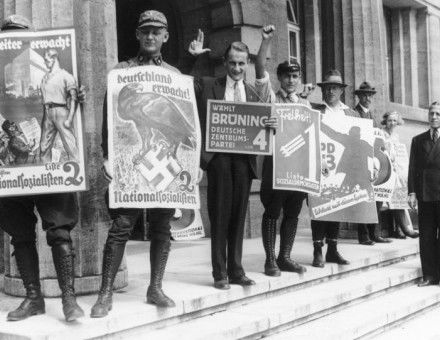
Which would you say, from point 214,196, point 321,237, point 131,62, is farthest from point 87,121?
point 321,237

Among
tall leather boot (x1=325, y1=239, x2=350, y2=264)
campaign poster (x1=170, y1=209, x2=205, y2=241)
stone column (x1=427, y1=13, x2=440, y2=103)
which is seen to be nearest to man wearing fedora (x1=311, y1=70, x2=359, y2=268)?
tall leather boot (x1=325, y1=239, x2=350, y2=264)

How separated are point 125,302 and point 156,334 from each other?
454 mm

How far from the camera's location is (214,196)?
16.6 ft

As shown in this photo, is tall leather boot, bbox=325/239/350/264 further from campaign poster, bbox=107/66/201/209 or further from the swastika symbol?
the swastika symbol

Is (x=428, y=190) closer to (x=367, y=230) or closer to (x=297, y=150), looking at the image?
(x=297, y=150)

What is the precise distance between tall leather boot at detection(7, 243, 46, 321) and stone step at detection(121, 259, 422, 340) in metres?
0.69

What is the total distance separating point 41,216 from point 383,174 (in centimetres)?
543

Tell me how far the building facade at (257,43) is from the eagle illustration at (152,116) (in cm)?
58

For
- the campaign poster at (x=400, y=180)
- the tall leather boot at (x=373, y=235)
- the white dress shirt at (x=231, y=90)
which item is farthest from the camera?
the campaign poster at (x=400, y=180)

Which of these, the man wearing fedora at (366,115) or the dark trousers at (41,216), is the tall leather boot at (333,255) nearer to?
the man wearing fedora at (366,115)

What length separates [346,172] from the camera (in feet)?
21.3

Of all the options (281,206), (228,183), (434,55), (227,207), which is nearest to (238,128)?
(228,183)

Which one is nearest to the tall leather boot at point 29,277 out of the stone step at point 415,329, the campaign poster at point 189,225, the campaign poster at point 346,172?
the campaign poster at point 189,225

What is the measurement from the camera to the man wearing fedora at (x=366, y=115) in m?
7.95
